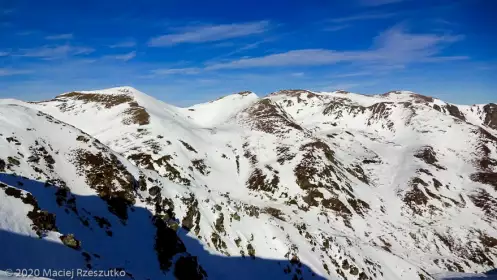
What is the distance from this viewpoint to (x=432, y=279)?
5372 cm

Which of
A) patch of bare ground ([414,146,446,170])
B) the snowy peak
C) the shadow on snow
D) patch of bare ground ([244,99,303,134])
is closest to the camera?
the shadow on snow

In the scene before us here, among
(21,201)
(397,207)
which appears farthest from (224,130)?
(21,201)

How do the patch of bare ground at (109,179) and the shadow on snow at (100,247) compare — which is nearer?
the shadow on snow at (100,247)

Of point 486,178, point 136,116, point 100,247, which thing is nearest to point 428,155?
point 486,178

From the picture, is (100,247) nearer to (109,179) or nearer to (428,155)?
(109,179)

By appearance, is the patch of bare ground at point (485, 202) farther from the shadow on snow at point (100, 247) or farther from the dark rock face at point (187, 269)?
the dark rock face at point (187, 269)

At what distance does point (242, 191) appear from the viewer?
3044 inches

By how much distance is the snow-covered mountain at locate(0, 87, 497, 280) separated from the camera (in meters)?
25.8

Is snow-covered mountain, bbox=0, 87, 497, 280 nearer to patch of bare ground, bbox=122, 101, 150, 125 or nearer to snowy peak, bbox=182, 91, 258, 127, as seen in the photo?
patch of bare ground, bbox=122, 101, 150, 125

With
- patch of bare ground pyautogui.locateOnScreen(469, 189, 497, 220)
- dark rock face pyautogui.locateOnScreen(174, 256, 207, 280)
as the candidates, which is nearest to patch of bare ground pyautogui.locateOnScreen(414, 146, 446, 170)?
patch of bare ground pyautogui.locateOnScreen(469, 189, 497, 220)

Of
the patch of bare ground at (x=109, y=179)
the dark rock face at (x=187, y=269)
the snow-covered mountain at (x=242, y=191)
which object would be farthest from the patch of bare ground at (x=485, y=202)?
the patch of bare ground at (x=109, y=179)

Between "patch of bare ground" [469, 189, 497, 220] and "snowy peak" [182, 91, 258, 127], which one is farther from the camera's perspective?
"snowy peak" [182, 91, 258, 127]

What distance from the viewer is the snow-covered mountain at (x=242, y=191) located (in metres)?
25.8

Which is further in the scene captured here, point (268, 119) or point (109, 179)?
point (268, 119)
